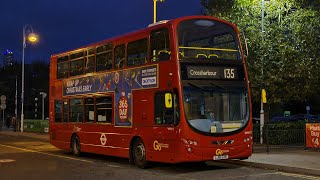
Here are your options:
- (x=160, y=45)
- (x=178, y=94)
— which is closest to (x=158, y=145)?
(x=178, y=94)

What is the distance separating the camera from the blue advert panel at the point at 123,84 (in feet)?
51.4

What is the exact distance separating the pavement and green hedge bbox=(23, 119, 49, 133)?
Answer: 24849 mm

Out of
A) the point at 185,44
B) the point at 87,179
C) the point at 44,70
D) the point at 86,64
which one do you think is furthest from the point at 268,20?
the point at 44,70

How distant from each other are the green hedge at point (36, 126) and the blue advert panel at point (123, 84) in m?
21.9

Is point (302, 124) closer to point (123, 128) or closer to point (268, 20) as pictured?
point (268, 20)

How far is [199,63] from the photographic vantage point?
14508 millimetres

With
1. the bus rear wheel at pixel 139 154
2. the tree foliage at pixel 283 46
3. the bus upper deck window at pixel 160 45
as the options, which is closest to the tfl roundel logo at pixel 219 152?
the bus rear wheel at pixel 139 154

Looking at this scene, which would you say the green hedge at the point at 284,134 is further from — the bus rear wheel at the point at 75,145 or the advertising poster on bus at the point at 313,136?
the bus rear wheel at the point at 75,145

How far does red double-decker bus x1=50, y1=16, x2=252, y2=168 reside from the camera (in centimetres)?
1416

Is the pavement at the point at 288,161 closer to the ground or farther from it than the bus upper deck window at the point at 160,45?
closer to the ground

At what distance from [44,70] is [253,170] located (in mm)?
80059

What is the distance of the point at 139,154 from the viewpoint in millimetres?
16016

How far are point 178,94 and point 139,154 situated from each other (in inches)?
119

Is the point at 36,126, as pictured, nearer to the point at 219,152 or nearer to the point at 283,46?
the point at 283,46
